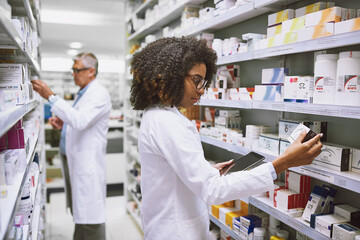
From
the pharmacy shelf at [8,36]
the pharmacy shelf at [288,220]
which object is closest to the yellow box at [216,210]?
the pharmacy shelf at [288,220]

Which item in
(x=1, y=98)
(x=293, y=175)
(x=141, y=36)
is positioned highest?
(x=141, y=36)

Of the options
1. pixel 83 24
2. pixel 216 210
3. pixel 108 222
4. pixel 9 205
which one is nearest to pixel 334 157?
pixel 216 210

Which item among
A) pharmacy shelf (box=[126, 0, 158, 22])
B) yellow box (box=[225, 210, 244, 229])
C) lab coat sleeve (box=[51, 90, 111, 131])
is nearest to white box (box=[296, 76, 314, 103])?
yellow box (box=[225, 210, 244, 229])

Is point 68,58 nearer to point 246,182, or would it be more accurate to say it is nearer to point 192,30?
point 192,30

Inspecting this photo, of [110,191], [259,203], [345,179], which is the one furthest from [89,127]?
[110,191]

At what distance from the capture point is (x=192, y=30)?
2631 millimetres

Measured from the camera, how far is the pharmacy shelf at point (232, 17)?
6.40 ft

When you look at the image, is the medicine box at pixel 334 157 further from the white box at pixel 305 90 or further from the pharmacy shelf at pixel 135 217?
the pharmacy shelf at pixel 135 217

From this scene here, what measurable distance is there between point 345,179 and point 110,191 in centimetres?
508

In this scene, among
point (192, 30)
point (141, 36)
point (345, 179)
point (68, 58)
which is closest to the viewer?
point (345, 179)

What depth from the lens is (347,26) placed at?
1316mm

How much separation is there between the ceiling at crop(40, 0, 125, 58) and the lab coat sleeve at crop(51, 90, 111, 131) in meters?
2.24

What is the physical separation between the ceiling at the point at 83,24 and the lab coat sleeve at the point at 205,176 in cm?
398

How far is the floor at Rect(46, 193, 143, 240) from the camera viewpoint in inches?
159
